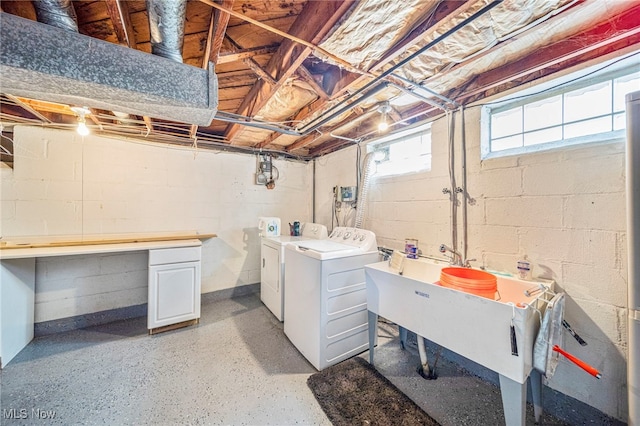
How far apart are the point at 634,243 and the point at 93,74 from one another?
2606 mm

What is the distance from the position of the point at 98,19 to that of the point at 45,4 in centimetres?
33

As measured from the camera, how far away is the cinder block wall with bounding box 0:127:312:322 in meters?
2.30

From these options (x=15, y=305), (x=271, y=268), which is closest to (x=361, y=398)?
(x=271, y=268)

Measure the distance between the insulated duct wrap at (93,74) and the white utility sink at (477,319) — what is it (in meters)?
1.69

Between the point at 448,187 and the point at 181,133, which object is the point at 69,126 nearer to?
the point at 181,133

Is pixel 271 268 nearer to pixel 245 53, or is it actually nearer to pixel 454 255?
pixel 454 255

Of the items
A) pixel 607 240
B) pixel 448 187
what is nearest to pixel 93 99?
pixel 448 187

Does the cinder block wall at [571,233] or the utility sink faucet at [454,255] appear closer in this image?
the cinder block wall at [571,233]

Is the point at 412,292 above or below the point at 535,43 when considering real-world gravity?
below

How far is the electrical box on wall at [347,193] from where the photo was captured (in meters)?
2.95

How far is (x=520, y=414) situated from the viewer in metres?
1.08

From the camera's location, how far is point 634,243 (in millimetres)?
1010

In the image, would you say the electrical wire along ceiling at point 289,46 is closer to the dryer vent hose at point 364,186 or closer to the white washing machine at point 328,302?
the dryer vent hose at point 364,186

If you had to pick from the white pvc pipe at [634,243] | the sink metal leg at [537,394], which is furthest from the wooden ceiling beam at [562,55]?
the sink metal leg at [537,394]
